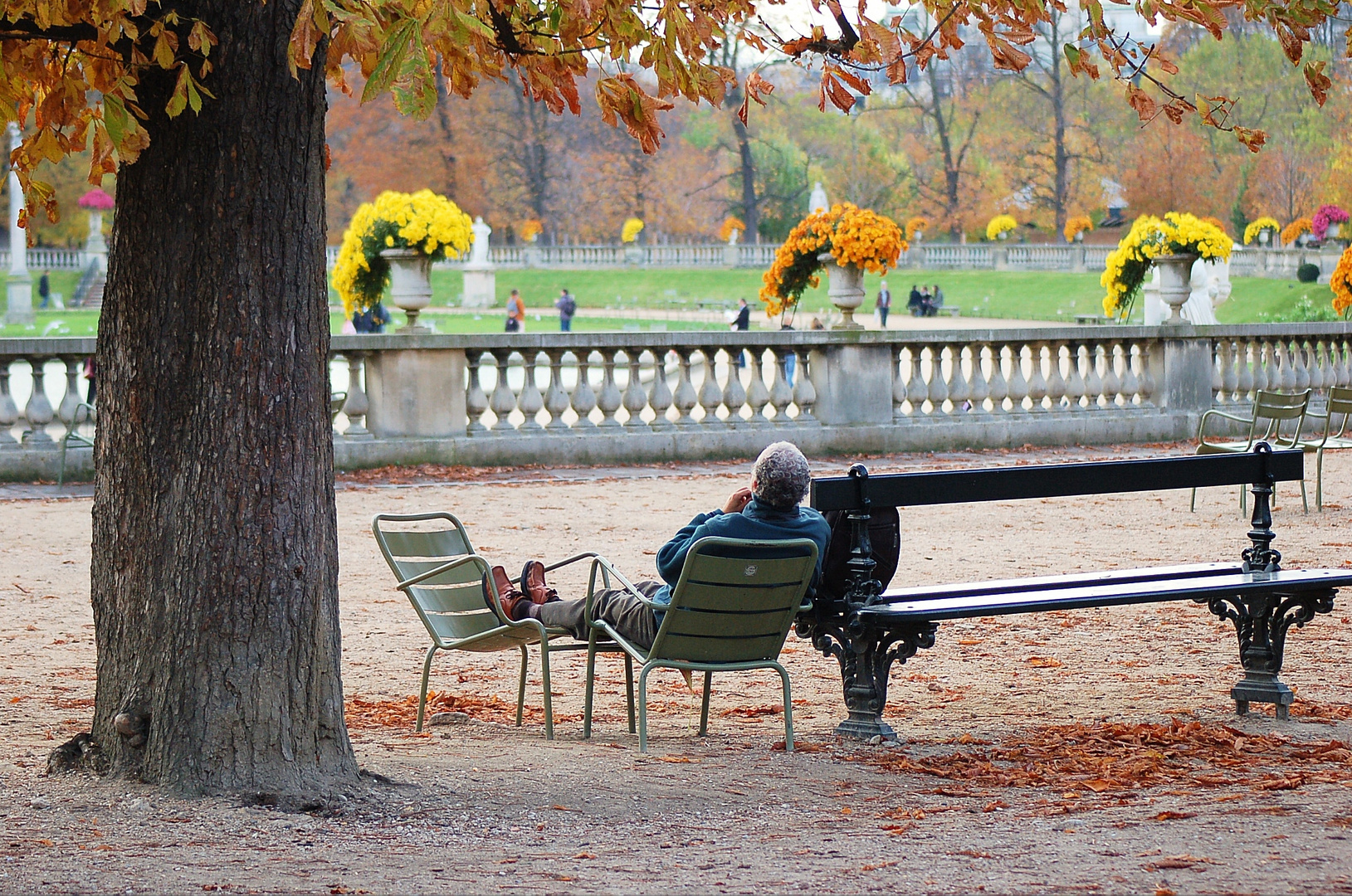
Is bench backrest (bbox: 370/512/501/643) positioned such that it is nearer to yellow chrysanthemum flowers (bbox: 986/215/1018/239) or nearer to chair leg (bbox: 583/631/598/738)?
chair leg (bbox: 583/631/598/738)

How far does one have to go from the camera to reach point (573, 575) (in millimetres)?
9289

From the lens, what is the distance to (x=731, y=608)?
5.43 meters

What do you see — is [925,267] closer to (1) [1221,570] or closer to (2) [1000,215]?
(2) [1000,215]

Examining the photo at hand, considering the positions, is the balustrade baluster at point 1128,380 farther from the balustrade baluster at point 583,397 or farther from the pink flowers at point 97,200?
the pink flowers at point 97,200

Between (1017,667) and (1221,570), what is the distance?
3.48 feet

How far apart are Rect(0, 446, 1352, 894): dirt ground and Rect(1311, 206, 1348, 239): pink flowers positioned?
1730 inches

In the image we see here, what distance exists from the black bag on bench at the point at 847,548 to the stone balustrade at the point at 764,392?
8463 millimetres

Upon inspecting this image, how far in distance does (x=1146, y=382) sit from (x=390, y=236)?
8.21 meters

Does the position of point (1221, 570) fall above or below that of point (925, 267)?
below

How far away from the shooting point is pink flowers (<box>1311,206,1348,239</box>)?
49.3 m

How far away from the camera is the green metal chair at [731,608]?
17.4ft

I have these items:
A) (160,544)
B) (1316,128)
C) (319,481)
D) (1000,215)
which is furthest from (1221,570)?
(1000,215)

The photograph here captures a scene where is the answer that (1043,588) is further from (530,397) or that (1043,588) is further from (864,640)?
(530,397)

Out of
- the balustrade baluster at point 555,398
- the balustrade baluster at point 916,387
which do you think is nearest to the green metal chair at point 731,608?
the balustrade baluster at point 555,398
